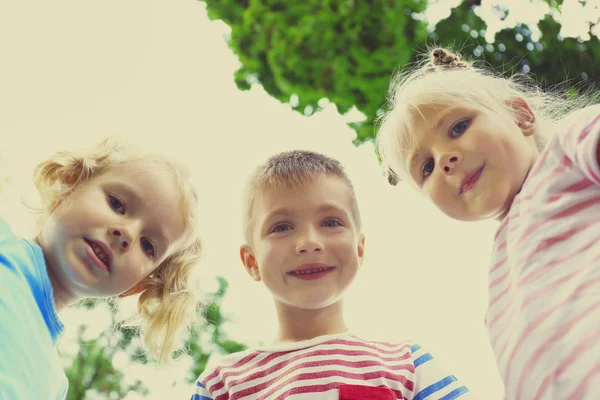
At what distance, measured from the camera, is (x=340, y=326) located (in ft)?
3.98

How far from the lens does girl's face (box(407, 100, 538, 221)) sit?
1.00 meters

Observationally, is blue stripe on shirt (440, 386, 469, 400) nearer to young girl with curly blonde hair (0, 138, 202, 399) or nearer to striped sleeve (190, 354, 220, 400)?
striped sleeve (190, 354, 220, 400)

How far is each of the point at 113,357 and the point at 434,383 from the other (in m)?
2.12

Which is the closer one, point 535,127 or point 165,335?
point 535,127

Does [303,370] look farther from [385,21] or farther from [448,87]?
[385,21]

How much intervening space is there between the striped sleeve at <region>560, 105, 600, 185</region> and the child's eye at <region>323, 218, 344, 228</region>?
0.46m

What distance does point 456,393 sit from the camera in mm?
1044

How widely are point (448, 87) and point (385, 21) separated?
101 centimetres

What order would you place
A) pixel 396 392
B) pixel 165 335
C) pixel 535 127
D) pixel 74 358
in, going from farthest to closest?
pixel 74 358 → pixel 165 335 → pixel 535 127 → pixel 396 392

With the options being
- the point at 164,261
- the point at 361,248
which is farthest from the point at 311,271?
the point at 164,261

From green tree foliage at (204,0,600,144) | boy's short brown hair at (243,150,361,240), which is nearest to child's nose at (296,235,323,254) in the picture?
boy's short brown hair at (243,150,361,240)

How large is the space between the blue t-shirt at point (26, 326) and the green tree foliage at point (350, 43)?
47.4 inches

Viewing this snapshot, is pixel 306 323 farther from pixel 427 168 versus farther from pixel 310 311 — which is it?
pixel 427 168

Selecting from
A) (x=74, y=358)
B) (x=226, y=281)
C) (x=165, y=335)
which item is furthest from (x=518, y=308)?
(x=74, y=358)
